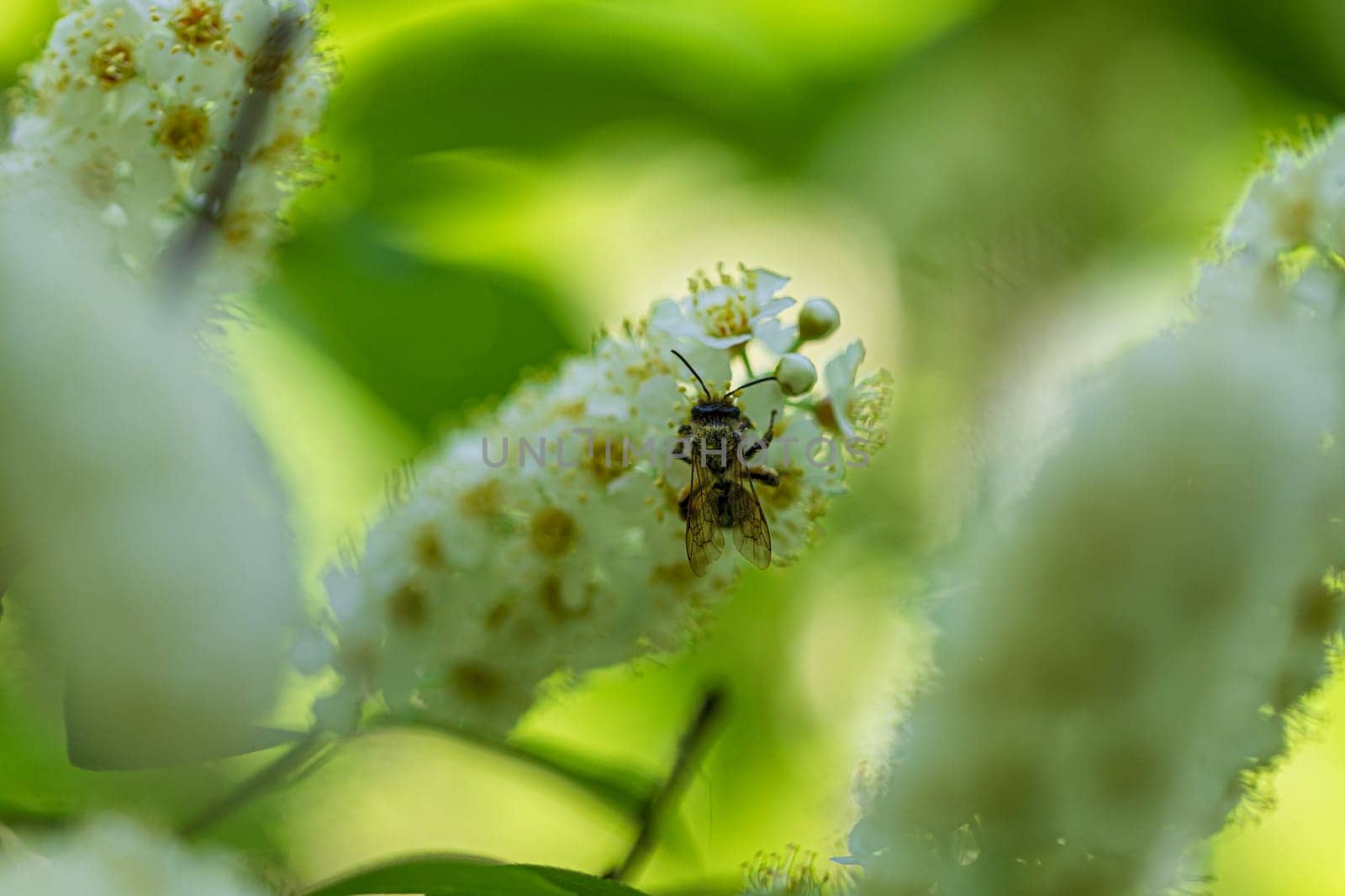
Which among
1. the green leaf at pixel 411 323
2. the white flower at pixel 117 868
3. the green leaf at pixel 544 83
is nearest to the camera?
the white flower at pixel 117 868

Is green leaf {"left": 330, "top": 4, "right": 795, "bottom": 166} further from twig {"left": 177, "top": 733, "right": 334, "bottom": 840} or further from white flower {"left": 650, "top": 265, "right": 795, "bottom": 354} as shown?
twig {"left": 177, "top": 733, "right": 334, "bottom": 840}

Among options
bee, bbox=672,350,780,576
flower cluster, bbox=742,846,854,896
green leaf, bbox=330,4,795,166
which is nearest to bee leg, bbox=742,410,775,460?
bee, bbox=672,350,780,576

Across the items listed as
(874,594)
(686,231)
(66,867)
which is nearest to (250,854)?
(66,867)

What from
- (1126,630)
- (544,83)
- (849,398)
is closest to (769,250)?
(544,83)

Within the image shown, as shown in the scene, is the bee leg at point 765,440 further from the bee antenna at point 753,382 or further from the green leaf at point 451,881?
the green leaf at point 451,881

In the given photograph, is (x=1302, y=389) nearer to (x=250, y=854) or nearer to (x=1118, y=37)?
(x=250, y=854)

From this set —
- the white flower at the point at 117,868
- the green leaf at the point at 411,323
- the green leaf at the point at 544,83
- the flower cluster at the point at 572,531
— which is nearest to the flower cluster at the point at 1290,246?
the flower cluster at the point at 572,531

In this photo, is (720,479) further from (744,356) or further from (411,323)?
(411,323)
